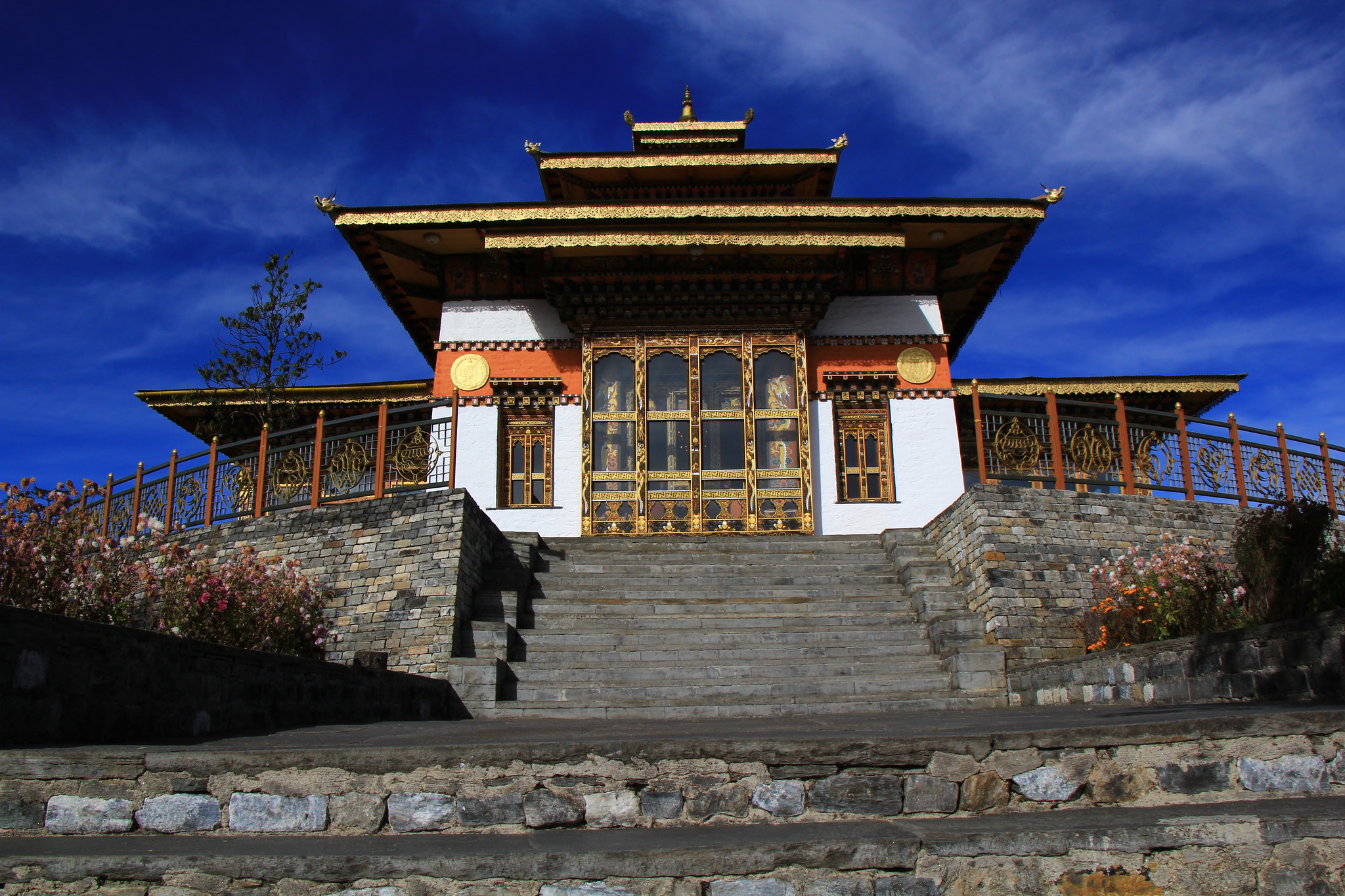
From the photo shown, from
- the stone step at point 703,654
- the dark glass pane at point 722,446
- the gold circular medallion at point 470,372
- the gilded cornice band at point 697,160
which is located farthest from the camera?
the gilded cornice band at point 697,160

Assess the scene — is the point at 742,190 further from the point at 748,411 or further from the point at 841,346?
the point at 748,411

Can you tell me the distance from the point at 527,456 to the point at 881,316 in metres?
6.42

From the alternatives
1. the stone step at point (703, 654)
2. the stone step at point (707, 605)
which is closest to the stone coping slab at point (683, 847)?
the stone step at point (703, 654)

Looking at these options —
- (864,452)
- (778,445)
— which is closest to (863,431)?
(864,452)

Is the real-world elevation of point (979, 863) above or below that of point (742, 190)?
below

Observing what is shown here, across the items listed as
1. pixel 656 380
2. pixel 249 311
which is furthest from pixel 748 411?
pixel 249 311

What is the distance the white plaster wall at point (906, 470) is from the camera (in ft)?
48.5

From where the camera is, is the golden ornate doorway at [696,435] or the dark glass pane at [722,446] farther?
the dark glass pane at [722,446]

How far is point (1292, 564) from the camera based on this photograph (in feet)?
23.8

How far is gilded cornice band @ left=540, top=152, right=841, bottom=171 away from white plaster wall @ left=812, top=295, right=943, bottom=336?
3360mm

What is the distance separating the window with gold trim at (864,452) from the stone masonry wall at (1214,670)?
255 inches

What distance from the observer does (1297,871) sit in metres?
3.40

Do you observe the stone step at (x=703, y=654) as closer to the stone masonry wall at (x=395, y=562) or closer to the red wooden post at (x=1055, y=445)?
the stone masonry wall at (x=395, y=562)

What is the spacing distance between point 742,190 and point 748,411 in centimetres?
589
